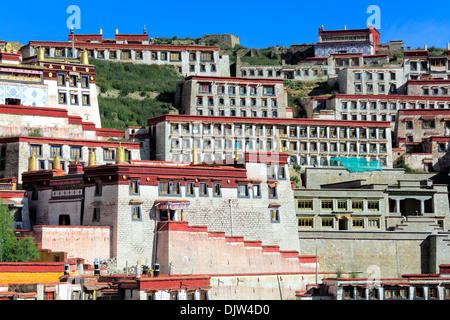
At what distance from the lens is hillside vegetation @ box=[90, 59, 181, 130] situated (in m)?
109

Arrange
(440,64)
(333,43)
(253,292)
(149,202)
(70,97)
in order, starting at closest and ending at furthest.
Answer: (253,292) → (149,202) → (70,97) → (440,64) → (333,43)

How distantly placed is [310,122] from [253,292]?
135 ft

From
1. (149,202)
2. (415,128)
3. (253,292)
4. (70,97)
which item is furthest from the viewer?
(415,128)

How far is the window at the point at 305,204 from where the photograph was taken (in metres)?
83.6

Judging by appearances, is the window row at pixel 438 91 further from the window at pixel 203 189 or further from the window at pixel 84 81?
the window at pixel 203 189

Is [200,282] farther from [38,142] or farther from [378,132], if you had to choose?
[378,132]

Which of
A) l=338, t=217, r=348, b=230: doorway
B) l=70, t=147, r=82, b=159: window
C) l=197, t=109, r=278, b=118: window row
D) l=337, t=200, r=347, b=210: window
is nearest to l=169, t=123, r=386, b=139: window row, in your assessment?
l=197, t=109, r=278, b=118: window row

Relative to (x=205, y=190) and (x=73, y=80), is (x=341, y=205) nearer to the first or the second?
→ (x=205, y=190)

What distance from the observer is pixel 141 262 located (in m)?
65.9

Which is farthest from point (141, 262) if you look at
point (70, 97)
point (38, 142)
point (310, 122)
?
point (310, 122)

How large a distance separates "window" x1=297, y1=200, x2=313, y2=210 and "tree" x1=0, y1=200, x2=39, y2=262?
27.0m

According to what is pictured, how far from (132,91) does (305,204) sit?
39.2 metres

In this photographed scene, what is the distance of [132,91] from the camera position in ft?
384

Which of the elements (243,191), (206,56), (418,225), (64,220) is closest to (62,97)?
(64,220)
